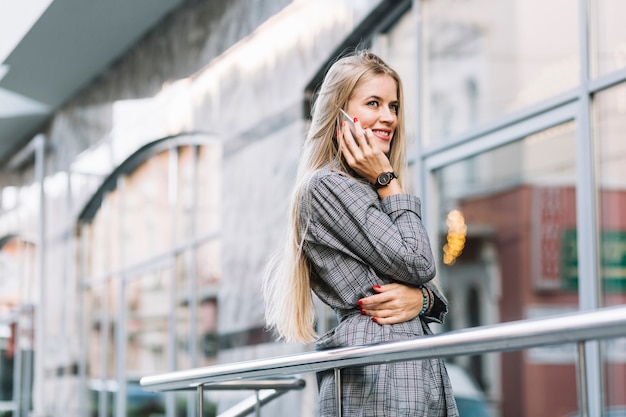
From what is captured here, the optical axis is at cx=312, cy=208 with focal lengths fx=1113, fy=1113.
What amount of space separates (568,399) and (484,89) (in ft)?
22.2

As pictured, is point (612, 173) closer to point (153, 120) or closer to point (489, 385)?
point (153, 120)

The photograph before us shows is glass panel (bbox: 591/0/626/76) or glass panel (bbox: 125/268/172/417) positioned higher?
glass panel (bbox: 591/0/626/76)

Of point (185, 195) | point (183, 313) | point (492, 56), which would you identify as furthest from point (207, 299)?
point (492, 56)

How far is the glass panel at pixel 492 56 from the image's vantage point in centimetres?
691

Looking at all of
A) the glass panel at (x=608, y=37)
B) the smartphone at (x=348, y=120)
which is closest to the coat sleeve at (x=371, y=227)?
the smartphone at (x=348, y=120)

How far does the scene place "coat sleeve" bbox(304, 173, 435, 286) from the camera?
9.58ft

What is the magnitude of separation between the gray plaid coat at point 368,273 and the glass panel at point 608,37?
247cm

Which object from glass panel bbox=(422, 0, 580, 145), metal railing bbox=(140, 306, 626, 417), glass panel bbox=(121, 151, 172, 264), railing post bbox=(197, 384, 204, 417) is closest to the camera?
metal railing bbox=(140, 306, 626, 417)

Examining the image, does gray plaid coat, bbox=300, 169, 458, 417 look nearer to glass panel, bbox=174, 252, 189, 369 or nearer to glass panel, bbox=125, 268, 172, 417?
glass panel, bbox=174, 252, 189, 369

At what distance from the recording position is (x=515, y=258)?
1852 cm

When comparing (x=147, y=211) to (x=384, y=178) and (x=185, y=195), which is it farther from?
(x=384, y=178)

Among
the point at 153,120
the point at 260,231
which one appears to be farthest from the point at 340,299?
the point at 153,120

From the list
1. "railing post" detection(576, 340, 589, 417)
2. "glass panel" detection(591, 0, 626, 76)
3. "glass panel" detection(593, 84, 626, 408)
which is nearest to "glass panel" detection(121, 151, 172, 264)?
"glass panel" detection(593, 84, 626, 408)

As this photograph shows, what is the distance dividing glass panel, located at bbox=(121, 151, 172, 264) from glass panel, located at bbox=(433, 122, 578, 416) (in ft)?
12.0
